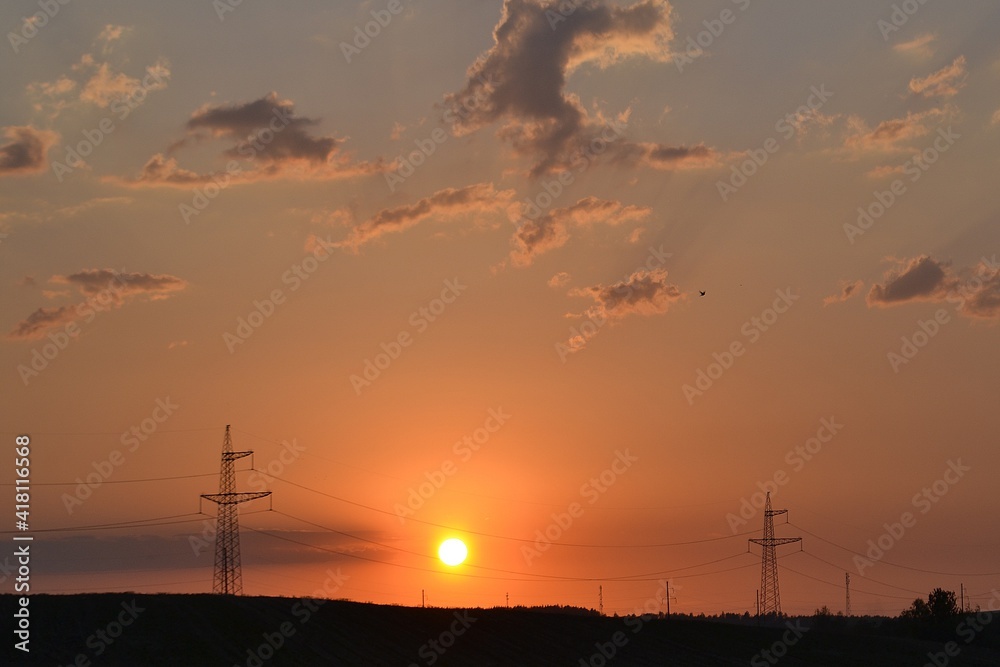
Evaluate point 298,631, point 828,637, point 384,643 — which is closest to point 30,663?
point 298,631

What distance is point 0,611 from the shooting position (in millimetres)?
64062

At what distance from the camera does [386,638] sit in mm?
78125

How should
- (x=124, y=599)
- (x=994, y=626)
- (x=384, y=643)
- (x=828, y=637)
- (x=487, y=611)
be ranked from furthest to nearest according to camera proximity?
1. (x=994, y=626)
2. (x=828, y=637)
3. (x=487, y=611)
4. (x=384, y=643)
5. (x=124, y=599)

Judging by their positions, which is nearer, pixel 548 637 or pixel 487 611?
pixel 548 637

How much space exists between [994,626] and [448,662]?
265 feet

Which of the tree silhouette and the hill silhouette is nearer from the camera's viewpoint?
the hill silhouette

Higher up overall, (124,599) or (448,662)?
A: (124,599)

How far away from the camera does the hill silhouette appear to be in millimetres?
62812

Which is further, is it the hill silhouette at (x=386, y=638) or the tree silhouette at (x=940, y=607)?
the tree silhouette at (x=940, y=607)

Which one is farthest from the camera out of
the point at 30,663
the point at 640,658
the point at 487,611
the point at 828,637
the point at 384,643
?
the point at 828,637

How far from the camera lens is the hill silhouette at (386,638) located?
6281 cm

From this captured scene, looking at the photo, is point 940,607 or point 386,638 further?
point 940,607

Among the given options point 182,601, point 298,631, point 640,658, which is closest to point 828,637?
point 640,658

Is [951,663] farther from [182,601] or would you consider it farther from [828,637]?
[182,601]
